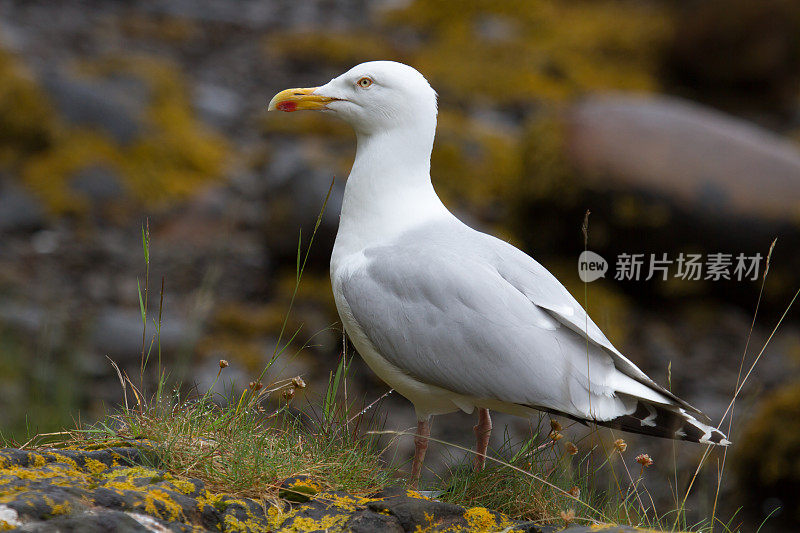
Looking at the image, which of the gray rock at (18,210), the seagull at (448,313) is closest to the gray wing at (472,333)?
the seagull at (448,313)

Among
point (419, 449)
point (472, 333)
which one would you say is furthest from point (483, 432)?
point (472, 333)

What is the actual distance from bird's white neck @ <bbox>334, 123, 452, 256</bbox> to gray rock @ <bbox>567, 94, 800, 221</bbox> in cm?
473

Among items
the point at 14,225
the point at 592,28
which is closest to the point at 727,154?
the point at 592,28

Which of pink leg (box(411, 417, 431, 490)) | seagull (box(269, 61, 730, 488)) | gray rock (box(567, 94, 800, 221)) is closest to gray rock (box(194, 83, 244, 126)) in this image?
gray rock (box(567, 94, 800, 221))

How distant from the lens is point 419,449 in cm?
366

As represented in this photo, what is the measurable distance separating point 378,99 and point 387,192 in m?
0.40

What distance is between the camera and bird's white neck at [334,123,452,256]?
3.87 meters

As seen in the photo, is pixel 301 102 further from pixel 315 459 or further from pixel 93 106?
A: pixel 93 106

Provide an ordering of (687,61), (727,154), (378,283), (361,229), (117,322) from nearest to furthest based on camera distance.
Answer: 1. (378,283)
2. (361,229)
3. (117,322)
4. (727,154)
5. (687,61)

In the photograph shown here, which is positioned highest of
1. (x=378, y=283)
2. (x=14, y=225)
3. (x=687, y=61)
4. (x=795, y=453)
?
(x=687, y=61)

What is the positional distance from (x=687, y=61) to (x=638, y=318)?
4.98m

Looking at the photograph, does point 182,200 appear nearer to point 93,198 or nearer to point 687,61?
point 93,198

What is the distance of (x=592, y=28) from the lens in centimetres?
1302

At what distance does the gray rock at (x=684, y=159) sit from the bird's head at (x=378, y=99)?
472 cm
